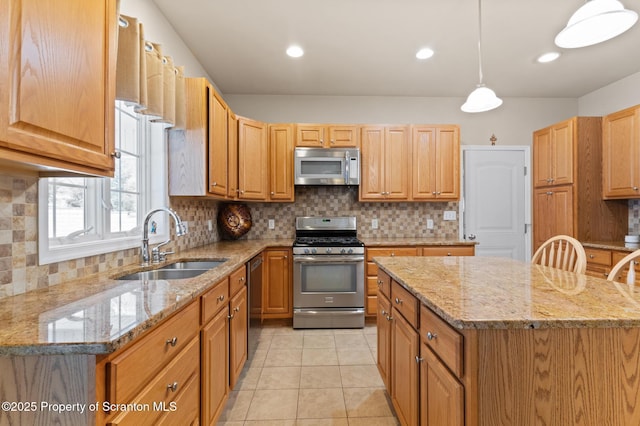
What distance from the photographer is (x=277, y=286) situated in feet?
10.6

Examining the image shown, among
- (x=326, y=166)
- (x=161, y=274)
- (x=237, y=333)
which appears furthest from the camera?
(x=326, y=166)

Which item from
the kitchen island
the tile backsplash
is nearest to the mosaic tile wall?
the tile backsplash

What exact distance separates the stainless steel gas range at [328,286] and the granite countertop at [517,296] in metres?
1.43

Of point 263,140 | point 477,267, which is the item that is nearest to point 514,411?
point 477,267

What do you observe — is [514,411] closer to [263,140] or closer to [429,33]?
[429,33]

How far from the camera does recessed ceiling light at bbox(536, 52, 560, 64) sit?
294 cm

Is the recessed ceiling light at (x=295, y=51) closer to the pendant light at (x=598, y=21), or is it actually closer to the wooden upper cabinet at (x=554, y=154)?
the pendant light at (x=598, y=21)

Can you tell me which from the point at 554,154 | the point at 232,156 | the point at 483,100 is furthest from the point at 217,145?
the point at 554,154

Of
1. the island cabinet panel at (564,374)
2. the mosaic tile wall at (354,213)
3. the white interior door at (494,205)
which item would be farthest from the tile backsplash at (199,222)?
the island cabinet panel at (564,374)

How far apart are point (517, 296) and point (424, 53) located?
2.60m

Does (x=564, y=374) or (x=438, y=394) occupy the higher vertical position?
(x=564, y=374)

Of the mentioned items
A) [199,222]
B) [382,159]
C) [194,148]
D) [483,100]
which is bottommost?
[199,222]

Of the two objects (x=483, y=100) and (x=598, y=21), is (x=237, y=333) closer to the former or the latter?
(x=483, y=100)

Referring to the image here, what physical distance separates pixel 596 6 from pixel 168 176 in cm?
273
